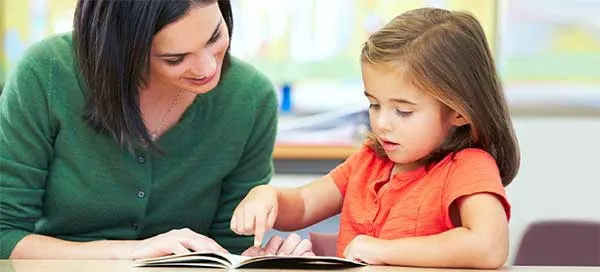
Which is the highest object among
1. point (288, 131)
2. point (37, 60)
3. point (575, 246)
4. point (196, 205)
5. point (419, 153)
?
point (37, 60)

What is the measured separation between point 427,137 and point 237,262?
358 mm

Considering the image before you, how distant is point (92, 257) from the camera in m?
1.58

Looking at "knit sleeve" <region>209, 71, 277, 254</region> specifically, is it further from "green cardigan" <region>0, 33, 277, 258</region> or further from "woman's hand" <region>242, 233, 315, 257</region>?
"woman's hand" <region>242, 233, 315, 257</region>

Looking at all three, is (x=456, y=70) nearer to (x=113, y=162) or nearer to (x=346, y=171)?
(x=346, y=171)

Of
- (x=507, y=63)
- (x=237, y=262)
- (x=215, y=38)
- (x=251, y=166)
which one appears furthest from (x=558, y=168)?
(x=237, y=262)

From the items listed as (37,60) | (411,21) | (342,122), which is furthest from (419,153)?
(342,122)

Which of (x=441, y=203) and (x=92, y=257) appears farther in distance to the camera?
(x=92, y=257)

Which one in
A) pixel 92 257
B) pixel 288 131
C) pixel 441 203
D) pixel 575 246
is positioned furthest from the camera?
pixel 288 131

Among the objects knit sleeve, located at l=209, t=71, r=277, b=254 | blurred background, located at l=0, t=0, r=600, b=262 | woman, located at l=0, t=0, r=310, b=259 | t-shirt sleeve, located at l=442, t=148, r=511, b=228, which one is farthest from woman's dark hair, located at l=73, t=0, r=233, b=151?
blurred background, located at l=0, t=0, r=600, b=262

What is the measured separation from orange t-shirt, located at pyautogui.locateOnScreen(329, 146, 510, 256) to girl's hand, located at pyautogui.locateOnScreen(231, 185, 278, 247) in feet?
0.49

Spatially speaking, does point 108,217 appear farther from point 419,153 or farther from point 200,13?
point 419,153

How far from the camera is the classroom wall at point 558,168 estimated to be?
3139 mm

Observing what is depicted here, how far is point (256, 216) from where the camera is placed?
1.47 meters

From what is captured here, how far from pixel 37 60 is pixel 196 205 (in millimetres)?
373
